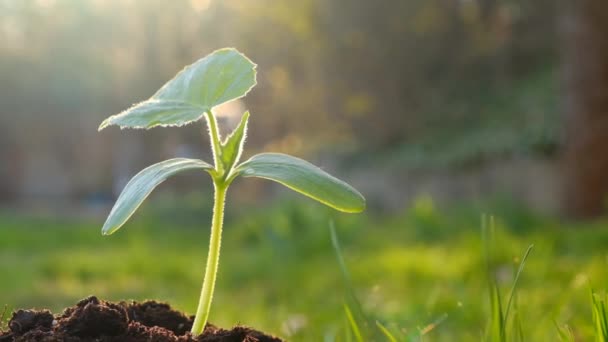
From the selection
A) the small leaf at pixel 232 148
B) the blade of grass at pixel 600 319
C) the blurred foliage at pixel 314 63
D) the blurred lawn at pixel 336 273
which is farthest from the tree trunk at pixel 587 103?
the small leaf at pixel 232 148

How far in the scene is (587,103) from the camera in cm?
593

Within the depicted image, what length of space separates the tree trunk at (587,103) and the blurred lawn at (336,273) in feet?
3.10

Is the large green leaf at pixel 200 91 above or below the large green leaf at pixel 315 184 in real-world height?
above

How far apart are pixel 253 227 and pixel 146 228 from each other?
2128 millimetres

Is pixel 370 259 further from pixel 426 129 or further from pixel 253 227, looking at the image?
pixel 426 129

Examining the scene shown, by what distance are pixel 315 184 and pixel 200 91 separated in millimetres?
147

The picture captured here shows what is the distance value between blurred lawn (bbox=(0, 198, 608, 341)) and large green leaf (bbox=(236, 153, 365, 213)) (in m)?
0.95

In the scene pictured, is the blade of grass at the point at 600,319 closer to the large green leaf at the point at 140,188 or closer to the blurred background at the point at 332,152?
the blurred background at the point at 332,152

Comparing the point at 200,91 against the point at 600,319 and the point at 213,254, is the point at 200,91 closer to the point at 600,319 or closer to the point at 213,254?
the point at 213,254

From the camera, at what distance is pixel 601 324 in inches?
25.9

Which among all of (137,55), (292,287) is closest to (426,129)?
(137,55)

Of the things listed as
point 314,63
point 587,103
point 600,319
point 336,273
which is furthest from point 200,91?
point 314,63

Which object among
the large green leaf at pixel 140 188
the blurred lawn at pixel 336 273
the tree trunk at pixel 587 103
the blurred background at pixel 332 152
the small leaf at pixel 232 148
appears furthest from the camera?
the tree trunk at pixel 587 103

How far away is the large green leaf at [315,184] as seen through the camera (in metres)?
0.57
